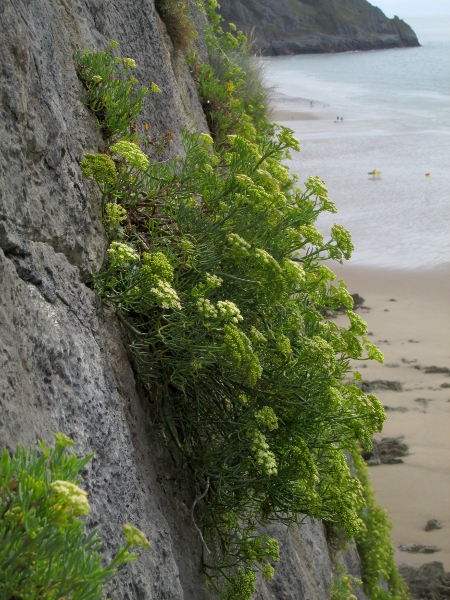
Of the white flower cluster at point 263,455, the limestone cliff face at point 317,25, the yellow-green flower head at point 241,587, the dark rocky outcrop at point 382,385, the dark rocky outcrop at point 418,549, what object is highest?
the limestone cliff face at point 317,25

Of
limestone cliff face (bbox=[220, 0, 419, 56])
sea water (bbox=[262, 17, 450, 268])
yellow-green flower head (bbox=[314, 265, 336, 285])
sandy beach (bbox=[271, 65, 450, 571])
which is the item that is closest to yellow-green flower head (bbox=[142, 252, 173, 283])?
yellow-green flower head (bbox=[314, 265, 336, 285])

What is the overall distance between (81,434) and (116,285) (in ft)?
2.71

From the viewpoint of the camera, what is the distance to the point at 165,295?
2.62 metres

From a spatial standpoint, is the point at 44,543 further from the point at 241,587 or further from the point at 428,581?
the point at 428,581

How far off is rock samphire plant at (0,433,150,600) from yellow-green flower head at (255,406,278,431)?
1.30m

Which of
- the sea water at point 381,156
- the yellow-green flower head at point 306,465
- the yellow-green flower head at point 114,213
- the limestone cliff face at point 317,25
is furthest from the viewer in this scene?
the limestone cliff face at point 317,25

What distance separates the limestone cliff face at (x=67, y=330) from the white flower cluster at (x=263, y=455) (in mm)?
486

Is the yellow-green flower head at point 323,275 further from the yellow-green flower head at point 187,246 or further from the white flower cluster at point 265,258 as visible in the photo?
the yellow-green flower head at point 187,246

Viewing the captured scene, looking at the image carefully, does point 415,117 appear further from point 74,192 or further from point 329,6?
point 329,6

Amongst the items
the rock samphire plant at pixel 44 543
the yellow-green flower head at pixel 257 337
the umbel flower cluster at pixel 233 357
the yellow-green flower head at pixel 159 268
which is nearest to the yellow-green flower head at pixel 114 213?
the umbel flower cluster at pixel 233 357

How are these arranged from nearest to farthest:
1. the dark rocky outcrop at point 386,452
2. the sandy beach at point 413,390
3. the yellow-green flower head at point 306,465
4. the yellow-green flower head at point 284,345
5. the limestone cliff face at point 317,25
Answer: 1. the yellow-green flower head at point 306,465
2. the yellow-green flower head at point 284,345
3. the sandy beach at point 413,390
4. the dark rocky outcrop at point 386,452
5. the limestone cliff face at point 317,25

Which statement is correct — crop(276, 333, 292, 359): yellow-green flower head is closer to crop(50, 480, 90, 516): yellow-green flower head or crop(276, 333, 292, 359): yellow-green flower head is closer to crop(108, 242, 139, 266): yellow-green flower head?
crop(108, 242, 139, 266): yellow-green flower head

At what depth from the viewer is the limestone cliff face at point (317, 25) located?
249 feet

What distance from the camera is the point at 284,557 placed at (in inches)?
163
